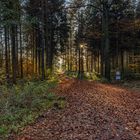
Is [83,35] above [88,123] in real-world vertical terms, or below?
above

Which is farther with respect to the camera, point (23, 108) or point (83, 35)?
point (83, 35)

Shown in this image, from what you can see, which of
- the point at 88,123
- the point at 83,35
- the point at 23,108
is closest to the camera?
the point at 88,123

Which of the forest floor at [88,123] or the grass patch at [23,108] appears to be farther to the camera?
the grass patch at [23,108]

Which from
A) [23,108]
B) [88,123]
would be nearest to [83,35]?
[23,108]

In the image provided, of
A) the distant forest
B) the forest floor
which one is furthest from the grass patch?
the distant forest

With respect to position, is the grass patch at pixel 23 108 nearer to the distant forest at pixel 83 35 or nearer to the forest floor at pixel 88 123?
the forest floor at pixel 88 123

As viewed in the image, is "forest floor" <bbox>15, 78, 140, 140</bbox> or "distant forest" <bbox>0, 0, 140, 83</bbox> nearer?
"forest floor" <bbox>15, 78, 140, 140</bbox>

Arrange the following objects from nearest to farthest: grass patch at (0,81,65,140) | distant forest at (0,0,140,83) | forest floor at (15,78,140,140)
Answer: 1. forest floor at (15,78,140,140)
2. grass patch at (0,81,65,140)
3. distant forest at (0,0,140,83)

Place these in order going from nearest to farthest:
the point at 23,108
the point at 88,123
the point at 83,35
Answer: the point at 88,123
the point at 23,108
the point at 83,35

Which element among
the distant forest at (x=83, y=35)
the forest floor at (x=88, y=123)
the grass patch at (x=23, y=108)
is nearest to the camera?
the forest floor at (x=88, y=123)

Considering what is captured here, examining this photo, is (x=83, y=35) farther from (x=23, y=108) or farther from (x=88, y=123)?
(x=88, y=123)

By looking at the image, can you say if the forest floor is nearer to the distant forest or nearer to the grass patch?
the grass patch

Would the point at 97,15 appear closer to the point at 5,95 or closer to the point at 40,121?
the point at 5,95

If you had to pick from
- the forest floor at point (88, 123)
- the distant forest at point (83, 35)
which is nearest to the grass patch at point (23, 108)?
the forest floor at point (88, 123)
